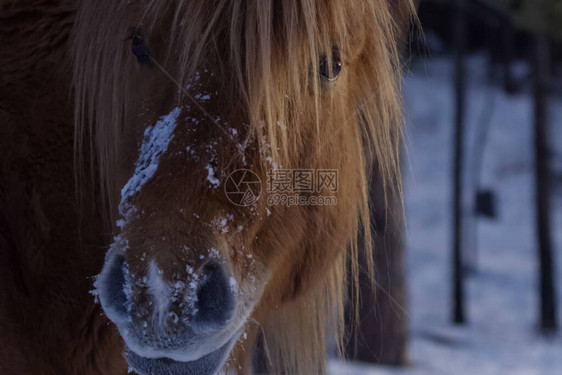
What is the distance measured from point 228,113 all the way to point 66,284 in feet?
3.21

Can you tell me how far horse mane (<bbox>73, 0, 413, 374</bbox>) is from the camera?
1.73 m

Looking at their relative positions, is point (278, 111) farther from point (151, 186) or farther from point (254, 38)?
point (151, 186)

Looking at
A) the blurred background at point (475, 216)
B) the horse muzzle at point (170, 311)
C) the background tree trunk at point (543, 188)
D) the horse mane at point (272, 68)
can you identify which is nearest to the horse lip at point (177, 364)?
the horse muzzle at point (170, 311)

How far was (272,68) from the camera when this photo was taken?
1.76 m

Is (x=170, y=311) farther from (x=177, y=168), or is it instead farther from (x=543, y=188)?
(x=543, y=188)

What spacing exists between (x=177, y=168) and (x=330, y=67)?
643 mm

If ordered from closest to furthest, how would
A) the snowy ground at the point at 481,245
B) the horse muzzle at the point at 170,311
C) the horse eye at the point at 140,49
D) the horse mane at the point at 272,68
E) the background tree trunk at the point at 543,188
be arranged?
1. the horse muzzle at the point at 170,311
2. the horse mane at the point at 272,68
3. the horse eye at the point at 140,49
4. the snowy ground at the point at 481,245
5. the background tree trunk at the point at 543,188

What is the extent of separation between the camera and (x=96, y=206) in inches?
86.7

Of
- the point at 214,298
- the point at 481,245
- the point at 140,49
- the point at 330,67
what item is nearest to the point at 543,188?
the point at 481,245

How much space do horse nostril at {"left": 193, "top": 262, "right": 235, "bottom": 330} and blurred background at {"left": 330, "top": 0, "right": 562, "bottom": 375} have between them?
1249 millimetres

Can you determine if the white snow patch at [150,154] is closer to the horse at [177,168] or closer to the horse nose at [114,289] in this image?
the horse at [177,168]

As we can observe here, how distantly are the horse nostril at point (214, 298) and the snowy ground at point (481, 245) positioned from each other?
1.45m

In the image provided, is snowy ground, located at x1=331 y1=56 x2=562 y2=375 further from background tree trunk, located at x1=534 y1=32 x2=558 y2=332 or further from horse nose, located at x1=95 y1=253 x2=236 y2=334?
horse nose, located at x1=95 y1=253 x2=236 y2=334

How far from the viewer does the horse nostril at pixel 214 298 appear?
1.54 meters
